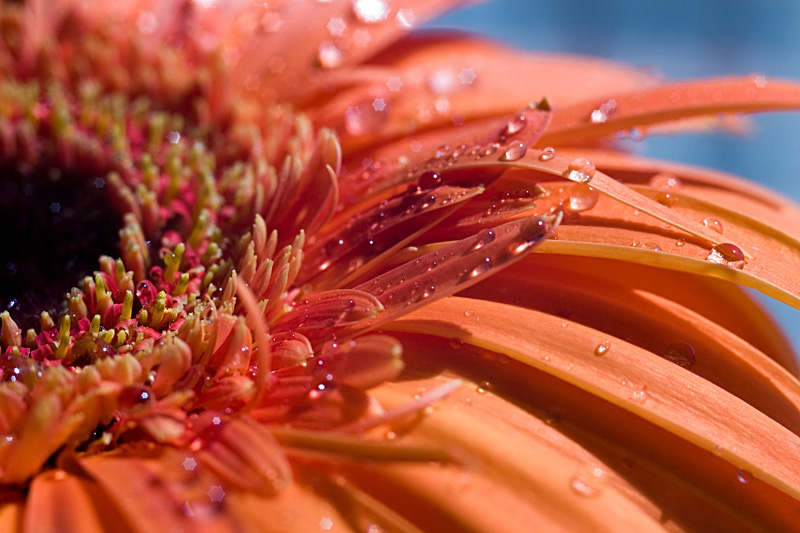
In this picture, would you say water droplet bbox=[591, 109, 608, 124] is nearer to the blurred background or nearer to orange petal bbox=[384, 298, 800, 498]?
orange petal bbox=[384, 298, 800, 498]

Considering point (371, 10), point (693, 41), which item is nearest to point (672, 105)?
point (371, 10)

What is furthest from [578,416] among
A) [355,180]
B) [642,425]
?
[355,180]

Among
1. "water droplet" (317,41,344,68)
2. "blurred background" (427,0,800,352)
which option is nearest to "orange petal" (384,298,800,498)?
"water droplet" (317,41,344,68)

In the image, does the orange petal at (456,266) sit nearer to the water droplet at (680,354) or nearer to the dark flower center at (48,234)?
the water droplet at (680,354)

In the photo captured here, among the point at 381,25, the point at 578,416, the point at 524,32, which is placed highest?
the point at 524,32

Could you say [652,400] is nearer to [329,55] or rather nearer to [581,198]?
[581,198]

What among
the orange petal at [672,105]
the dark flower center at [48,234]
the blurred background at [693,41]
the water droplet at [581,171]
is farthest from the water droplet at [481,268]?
the blurred background at [693,41]

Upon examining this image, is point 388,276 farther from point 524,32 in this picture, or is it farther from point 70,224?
point 524,32
